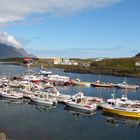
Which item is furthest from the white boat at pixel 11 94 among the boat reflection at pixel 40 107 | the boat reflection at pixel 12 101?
the boat reflection at pixel 40 107

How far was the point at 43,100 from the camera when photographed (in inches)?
2368

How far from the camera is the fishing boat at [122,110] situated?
50.9 metres

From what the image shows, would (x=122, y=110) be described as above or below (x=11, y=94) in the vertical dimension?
below

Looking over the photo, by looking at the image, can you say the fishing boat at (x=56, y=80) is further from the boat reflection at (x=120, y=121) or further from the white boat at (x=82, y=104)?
the boat reflection at (x=120, y=121)

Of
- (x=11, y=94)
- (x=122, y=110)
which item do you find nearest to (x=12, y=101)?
(x=11, y=94)

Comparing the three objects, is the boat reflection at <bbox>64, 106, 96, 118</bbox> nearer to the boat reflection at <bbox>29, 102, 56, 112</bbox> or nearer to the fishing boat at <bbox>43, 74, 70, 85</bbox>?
the boat reflection at <bbox>29, 102, 56, 112</bbox>

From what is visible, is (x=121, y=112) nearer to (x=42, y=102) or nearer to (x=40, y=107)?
(x=40, y=107)

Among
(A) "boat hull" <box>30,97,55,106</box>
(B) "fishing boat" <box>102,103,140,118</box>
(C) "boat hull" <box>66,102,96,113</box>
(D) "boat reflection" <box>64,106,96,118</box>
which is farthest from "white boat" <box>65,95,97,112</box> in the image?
(A) "boat hull" <box>30,97,55,106</box>

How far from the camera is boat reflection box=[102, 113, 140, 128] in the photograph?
47.8 metres

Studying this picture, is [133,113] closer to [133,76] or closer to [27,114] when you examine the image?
[27,114]

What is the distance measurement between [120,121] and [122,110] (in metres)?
2.79

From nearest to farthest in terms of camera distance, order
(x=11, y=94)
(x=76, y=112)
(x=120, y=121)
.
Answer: (x=120, y=121), (x=76, y=112), (x=11, y=94)

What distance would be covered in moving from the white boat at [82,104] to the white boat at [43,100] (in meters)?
3.27

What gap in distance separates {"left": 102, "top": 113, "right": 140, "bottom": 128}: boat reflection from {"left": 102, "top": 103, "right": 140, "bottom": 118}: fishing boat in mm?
666
